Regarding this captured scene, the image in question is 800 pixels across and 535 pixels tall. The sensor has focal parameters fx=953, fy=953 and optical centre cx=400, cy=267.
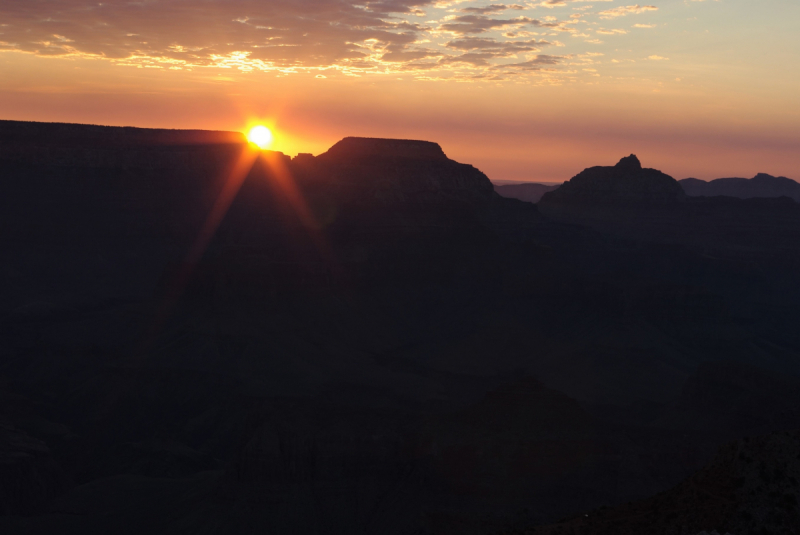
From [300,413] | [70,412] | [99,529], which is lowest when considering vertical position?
[70,412]

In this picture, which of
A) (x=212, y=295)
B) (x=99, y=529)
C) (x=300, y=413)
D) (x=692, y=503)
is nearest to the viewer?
(x=692, y=503)

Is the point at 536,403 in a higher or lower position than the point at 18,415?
higher

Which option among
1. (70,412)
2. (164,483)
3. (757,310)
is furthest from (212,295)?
(757,310)

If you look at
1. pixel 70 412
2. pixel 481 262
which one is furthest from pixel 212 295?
pixel 481 262

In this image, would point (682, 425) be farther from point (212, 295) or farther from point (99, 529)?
point (212, 295)

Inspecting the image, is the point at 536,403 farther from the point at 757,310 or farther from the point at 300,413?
the point at 757,310

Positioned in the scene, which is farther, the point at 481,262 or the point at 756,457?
the point at 481,262

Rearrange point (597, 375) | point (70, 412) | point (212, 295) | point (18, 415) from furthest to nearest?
1. point (212, 295)
2. point (597, 375)
3. point (70, 412)
4. point (18, 415)
